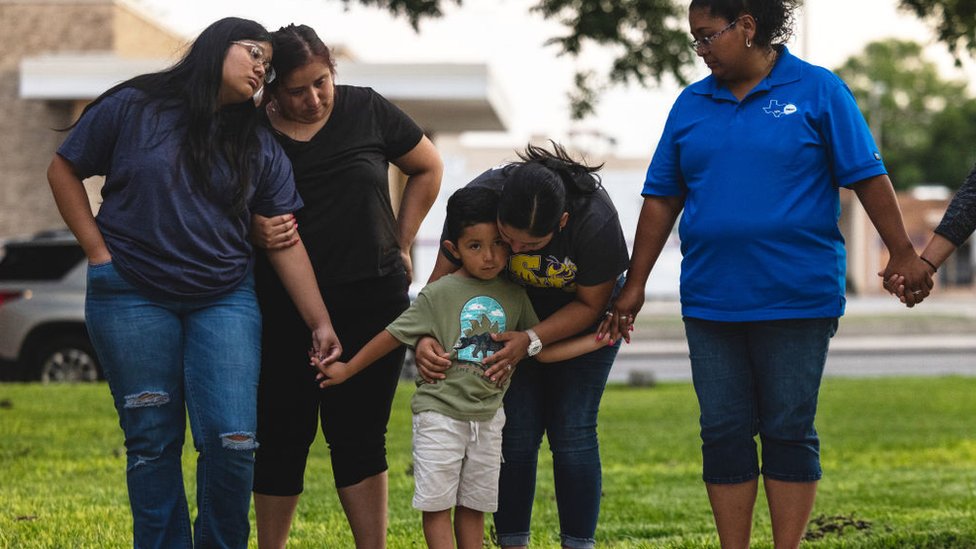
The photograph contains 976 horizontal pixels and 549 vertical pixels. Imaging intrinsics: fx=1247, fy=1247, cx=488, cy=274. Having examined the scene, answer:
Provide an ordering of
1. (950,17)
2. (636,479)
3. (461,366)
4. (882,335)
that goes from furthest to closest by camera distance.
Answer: (882,335), (950,17), (636,479), (461,366)

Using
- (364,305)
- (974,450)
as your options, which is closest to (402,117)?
(364,305)

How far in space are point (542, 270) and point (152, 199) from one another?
123cm

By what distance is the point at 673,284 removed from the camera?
945 inches

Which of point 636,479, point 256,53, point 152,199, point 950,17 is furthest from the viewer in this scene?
point 950,17

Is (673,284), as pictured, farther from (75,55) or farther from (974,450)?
(974,450)

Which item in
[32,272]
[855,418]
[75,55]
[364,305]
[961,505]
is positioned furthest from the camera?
[75,55]

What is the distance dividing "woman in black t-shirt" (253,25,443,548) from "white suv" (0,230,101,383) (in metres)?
8.87

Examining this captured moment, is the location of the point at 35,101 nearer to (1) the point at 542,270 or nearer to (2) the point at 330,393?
(2) the point at 330,393

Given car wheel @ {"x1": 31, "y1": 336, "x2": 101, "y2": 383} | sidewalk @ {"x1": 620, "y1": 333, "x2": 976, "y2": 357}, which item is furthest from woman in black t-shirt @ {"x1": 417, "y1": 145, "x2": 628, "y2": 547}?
sidewalk @ {"x1": 620, "y1": 333, "x2": 976, "y2": 357}

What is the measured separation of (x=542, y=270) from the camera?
4020mm

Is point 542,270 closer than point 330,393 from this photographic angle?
Yes

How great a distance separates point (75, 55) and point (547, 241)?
2192cm

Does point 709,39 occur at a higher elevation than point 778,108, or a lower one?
higher

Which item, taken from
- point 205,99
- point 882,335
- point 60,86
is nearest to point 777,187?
point 205,99
